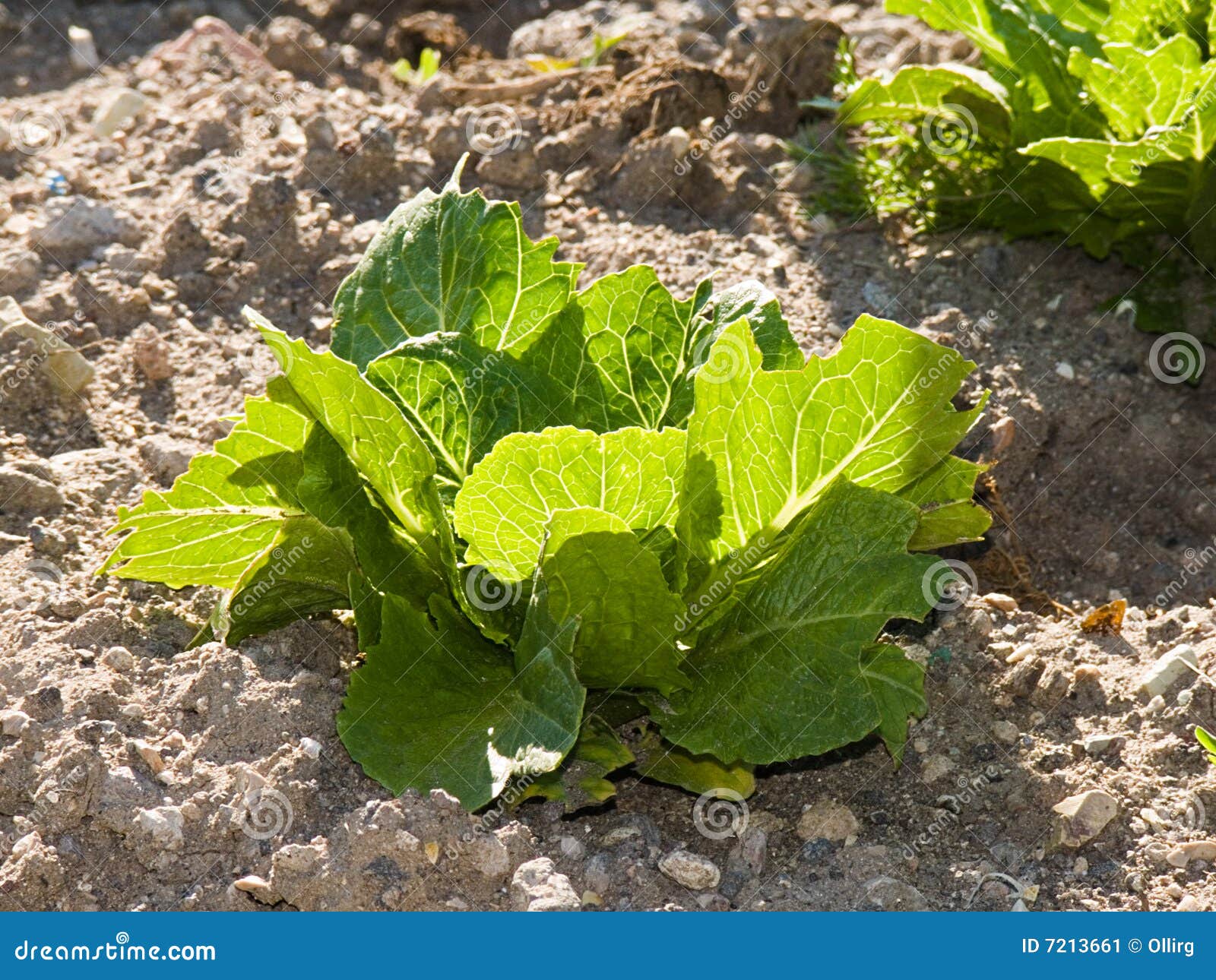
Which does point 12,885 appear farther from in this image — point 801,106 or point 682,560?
point 801,106

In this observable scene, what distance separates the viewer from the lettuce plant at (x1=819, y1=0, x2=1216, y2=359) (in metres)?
3.38

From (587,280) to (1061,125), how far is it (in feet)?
→ 4.23

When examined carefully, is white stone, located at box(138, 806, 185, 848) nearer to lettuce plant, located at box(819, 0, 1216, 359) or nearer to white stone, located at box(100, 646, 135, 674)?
white stone, located at box(100, 646, 135, 674)

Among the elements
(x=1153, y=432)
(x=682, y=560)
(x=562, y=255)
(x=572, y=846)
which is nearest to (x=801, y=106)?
(x=562, y=255)

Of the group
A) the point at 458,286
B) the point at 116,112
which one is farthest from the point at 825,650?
the point at 116,112

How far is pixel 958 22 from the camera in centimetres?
363

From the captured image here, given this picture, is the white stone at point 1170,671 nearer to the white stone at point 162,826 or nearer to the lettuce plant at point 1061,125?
the lettuce plant at point 1061,125

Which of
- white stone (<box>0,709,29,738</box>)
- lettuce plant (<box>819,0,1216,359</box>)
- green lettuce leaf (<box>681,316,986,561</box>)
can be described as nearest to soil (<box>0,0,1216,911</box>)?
white stone (<box>0,709,29,738</box>)

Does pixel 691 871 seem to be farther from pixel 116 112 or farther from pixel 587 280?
pixel 116 112

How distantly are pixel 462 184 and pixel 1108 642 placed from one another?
2142mm

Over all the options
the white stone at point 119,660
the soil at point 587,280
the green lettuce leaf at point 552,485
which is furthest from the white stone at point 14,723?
the green lettuce leaf at point 552,485

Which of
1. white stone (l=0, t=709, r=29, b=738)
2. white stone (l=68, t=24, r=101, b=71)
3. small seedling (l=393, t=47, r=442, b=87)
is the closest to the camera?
white stone (l=0, t=709, r=29, b=738)

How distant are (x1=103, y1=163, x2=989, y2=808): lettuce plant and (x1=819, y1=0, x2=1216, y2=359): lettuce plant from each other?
1291 millimetres

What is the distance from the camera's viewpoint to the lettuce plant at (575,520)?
234 centimetres
